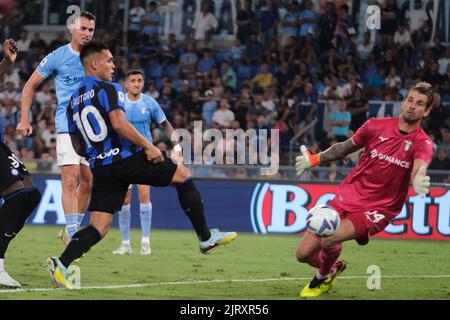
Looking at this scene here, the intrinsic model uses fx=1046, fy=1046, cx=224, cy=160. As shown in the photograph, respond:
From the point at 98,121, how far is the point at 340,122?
12.1 m

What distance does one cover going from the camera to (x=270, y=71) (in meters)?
23.5

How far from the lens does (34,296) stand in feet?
30.0

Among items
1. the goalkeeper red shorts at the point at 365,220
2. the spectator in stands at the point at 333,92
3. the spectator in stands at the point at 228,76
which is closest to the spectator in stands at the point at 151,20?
the spectator in stands at the point at 228,76

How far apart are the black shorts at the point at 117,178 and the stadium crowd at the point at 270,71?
9541 mm

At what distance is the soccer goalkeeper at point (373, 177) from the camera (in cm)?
961

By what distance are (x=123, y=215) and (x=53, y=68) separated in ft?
8.94

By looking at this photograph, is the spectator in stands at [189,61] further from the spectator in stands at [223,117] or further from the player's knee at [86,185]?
the player's knee at [86,185]

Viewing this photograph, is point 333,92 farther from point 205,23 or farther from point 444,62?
point 205,23
